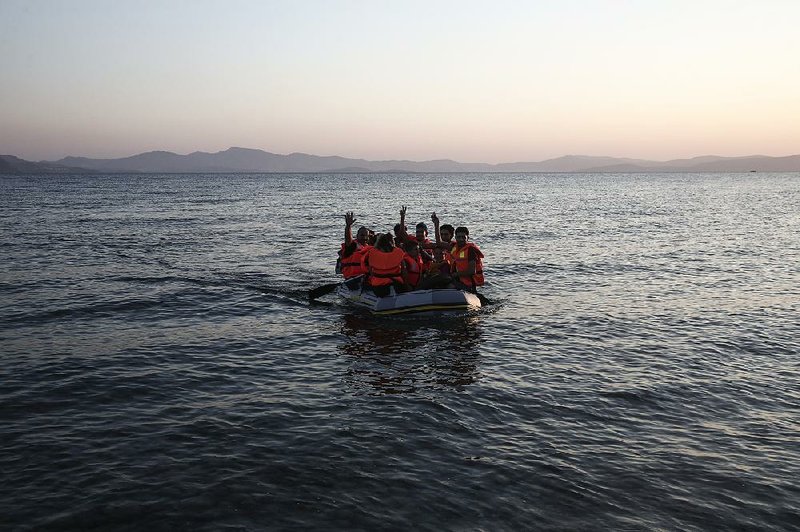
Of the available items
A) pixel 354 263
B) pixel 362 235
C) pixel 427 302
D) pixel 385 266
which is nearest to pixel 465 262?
pixel 427 302

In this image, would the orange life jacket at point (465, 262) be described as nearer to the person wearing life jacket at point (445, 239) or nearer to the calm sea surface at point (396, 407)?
the person wearing life jacket at point (445, 239)

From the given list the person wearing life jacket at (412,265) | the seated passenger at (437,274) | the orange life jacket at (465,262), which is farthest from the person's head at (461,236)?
the person wearing life jacket at (412,265)

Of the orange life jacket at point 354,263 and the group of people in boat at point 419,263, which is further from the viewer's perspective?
the orange life jacket at point 354,263

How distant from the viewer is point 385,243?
17.8m

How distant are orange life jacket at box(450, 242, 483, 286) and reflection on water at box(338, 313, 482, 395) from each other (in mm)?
1130

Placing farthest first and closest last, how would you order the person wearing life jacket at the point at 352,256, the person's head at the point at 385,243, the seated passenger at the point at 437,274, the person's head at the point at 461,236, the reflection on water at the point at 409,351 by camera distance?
the person wearing life jacket at the point at 352,256
the seated passenger at the point at 437,274
the person's head at the point at 385,243
the person's head at the point at 461,236
the reflection on water at the point at 409,351

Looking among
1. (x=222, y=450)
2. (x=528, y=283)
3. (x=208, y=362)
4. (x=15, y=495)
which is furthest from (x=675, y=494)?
(x=528, y=283)

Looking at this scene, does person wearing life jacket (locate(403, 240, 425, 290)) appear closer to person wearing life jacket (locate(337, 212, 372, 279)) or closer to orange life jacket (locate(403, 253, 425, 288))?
orange life jacket (locate(403, 253, 425, 288))

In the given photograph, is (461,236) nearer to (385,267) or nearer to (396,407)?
(385,267)

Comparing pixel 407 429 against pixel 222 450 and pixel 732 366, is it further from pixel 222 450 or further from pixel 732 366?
pixel 732 366

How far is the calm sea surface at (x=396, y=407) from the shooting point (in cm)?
757

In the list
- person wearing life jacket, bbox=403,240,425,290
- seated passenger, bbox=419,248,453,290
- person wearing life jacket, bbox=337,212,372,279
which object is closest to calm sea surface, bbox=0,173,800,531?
person wearing life jacket, bbox=337,212,372,279

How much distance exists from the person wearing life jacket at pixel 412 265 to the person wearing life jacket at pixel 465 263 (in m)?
1.06

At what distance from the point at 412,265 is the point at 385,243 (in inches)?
49.1
